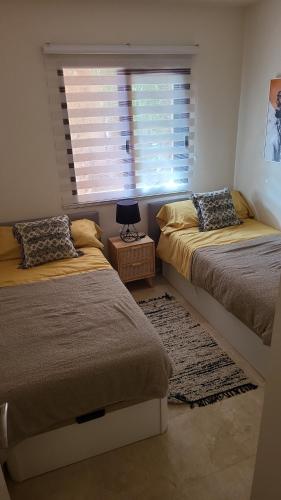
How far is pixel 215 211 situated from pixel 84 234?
1256 mm

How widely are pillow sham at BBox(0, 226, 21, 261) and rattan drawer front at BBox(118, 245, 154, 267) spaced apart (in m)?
0.88

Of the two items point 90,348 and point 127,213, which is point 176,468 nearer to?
point 90,348

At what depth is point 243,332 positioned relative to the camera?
93.2 inches

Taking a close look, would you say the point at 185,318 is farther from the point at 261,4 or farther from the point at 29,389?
the point at 261,4

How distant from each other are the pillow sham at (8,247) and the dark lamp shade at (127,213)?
3.01 ft

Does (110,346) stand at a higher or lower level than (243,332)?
higher

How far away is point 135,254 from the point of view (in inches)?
125

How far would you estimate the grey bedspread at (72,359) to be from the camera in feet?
5.06

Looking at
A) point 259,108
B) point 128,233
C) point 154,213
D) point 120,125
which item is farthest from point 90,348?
point 259,108

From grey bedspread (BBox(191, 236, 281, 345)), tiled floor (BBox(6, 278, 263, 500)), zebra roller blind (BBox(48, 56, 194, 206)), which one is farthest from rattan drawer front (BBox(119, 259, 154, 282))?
tiled floor (BBox(6, 278, 263, 500))

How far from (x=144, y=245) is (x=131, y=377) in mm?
1650

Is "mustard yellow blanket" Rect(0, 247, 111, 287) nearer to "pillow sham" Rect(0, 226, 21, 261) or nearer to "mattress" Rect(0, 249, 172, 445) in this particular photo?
"pillow sham" Rect(0, 226, 21, 261)

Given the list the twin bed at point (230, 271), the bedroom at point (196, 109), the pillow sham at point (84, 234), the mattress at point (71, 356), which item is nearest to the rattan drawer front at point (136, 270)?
the twin bed at point (230, 271)

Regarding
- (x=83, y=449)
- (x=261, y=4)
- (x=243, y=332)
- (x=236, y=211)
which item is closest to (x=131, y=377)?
(x=83, y=449)
